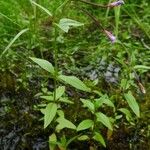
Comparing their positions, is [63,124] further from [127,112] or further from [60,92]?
[127,112]

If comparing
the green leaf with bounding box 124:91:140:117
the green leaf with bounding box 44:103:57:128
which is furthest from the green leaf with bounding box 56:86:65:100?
the green leaf with bounding box 124:91:140:117

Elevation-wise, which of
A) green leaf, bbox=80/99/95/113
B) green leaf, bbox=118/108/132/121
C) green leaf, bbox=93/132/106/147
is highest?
green leaf, bbox=80/99/95/113

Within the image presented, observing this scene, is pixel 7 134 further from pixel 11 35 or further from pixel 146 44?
pixel 146 44

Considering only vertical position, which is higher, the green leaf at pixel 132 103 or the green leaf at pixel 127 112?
the green leaf at pixel 132 103

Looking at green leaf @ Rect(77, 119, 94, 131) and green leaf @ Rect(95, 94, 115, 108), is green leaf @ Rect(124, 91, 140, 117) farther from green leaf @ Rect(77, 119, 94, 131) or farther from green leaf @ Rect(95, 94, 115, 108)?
green leaf @ Rect(77, 119, 94, 131)

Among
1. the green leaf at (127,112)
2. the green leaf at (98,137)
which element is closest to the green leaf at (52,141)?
the green leaf at (98,137)

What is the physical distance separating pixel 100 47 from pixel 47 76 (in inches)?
20.2

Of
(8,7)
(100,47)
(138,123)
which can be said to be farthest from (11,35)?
(138,123)

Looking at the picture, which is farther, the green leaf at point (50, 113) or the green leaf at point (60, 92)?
the green leaf at point (60, 92)

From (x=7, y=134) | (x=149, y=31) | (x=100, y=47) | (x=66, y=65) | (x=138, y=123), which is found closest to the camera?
(x=7, y=134)

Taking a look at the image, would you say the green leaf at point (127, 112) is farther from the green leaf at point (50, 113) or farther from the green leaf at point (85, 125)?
the green leaf at point (50, 113)

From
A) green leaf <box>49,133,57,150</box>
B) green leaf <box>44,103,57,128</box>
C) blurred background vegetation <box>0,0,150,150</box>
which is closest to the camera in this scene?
green leaf <box>44,103,57,128</box>

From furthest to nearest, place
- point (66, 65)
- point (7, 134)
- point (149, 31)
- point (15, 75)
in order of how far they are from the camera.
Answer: point (149, 31) → point (66, 65) → point (15, 75) → point (7, 134)

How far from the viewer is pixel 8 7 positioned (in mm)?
2762
